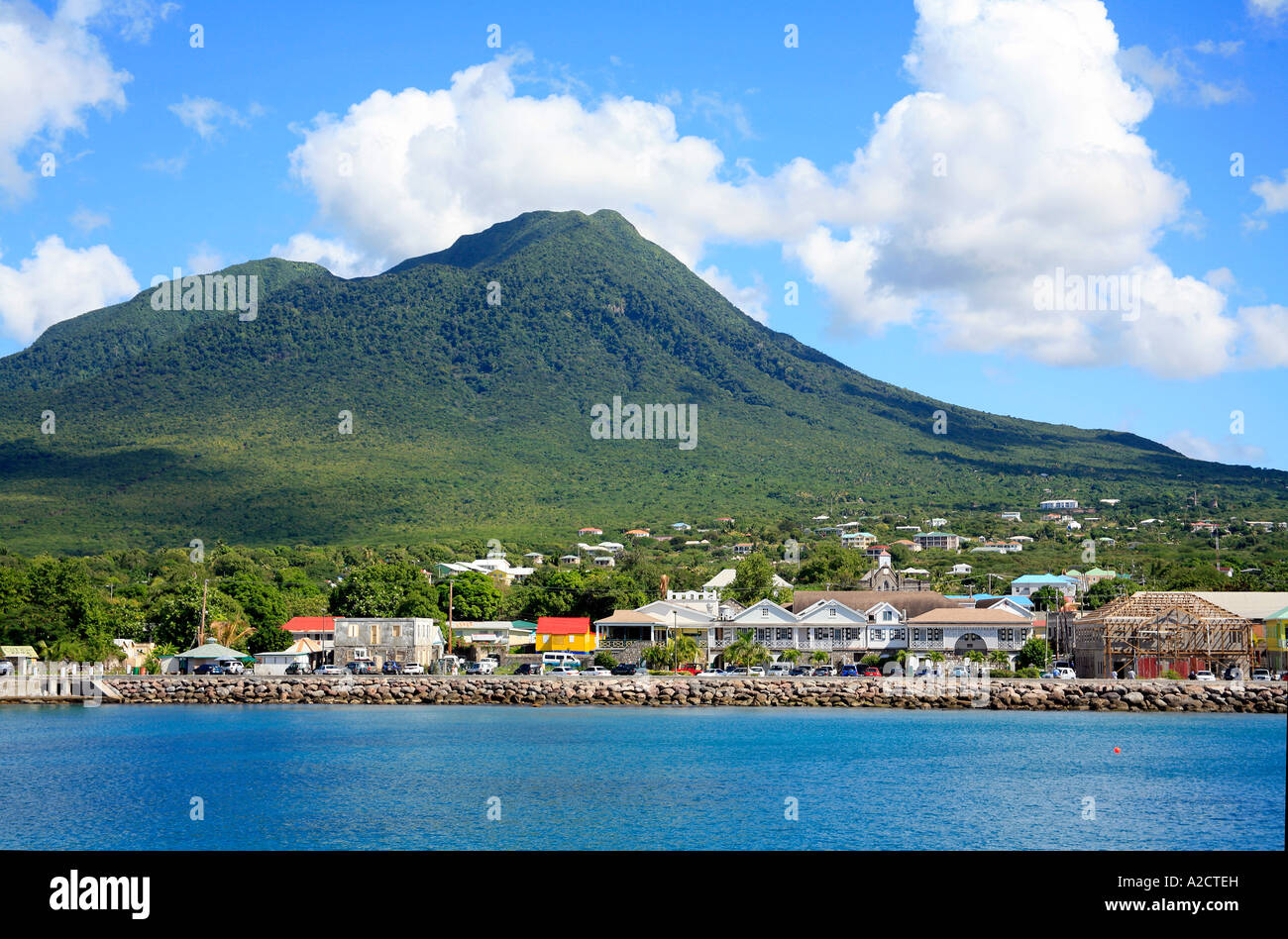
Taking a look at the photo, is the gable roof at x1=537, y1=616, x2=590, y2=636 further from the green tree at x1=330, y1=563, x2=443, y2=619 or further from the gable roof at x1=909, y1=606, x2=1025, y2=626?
the gable roof at x1=909, y1=606, x2=1025, y2=626

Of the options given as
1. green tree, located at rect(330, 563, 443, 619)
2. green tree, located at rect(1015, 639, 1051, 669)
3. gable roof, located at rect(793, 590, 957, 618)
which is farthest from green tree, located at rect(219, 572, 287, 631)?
green tree, located at rect(1015, 639, 1051, 669)

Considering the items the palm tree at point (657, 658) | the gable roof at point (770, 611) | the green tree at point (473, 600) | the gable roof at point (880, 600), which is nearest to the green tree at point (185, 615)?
the green tree at point (473, 600)

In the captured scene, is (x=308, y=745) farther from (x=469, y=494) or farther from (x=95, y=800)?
(x=469, y=494)

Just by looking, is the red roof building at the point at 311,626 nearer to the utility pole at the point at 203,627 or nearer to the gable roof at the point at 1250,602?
the utility pole at the point at 203,627

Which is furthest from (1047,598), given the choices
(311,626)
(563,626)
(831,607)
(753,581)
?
(311,626)

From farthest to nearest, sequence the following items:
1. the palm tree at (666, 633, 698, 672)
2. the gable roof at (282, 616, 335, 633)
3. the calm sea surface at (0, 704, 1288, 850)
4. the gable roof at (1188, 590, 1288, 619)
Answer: the gable roof at (282, 616, 335, 633), the gable roof at (1188, 590, 1288, 619), the palm tree at (666, 633, 698, 672), the calm sea surface at (0, 704, 1288, 850)
